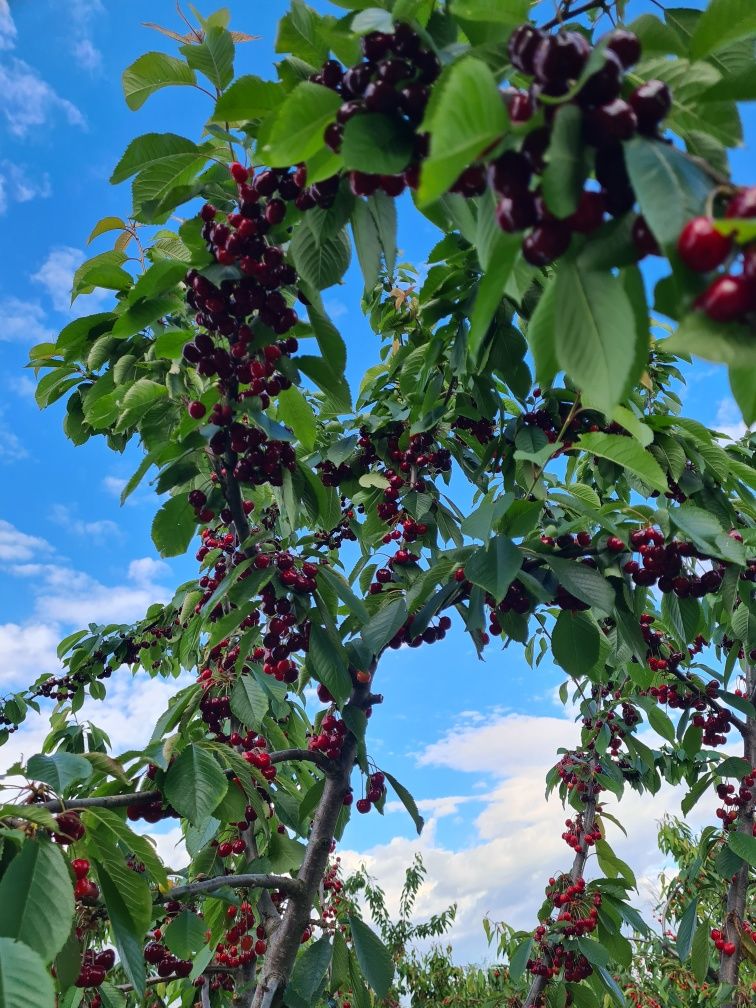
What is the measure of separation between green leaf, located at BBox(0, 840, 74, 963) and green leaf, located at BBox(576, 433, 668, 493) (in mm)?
1441

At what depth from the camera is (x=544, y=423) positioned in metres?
2.76

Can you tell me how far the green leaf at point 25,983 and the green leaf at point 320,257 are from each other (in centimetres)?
126

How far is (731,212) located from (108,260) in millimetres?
2230

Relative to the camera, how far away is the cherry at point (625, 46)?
0.88 m

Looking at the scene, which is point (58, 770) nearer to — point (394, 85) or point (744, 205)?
point (394, 85)

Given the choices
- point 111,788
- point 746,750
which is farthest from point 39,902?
point 746,750

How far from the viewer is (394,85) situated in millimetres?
1061

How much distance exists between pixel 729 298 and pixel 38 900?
56.8 inches

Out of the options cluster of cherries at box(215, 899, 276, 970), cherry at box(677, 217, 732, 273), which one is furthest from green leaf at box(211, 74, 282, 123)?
cluster of cherries at box(215, 899, 276, 970)

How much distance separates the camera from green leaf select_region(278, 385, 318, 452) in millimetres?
2205

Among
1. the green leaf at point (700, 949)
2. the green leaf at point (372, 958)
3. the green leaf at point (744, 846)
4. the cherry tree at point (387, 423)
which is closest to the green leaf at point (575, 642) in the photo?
the cherry tree at point (387, 423)

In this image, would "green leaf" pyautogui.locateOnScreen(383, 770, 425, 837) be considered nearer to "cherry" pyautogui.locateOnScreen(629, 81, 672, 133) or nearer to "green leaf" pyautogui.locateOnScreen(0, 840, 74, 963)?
"green leaf" pyautogui.locateOnScreen(0, 840, 74, 963)

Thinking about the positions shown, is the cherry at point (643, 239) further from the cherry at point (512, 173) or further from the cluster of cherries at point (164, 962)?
the cluster of cherries at point (164, 962)

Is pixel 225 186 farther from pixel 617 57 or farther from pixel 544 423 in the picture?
pixel 544 423
